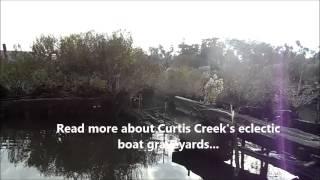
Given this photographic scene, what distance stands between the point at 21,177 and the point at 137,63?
13712 mm

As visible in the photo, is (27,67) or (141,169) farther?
(27,67)

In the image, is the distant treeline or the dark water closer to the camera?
the dark water

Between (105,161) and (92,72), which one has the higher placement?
(92,72)

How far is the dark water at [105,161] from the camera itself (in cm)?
865

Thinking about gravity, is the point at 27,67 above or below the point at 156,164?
above

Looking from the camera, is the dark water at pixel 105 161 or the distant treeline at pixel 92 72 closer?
the dark water at pixel 105 161

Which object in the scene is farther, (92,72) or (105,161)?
(92,72)

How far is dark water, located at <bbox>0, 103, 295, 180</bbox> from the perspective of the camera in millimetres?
8648

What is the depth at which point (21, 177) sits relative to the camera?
28.1 ft

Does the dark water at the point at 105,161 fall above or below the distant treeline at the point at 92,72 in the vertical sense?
below

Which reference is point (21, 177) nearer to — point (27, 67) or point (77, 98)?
point (77, 98)

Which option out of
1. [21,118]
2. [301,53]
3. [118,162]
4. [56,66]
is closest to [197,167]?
[118,162]

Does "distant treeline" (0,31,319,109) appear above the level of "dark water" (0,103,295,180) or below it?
above

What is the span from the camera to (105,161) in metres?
9.69
